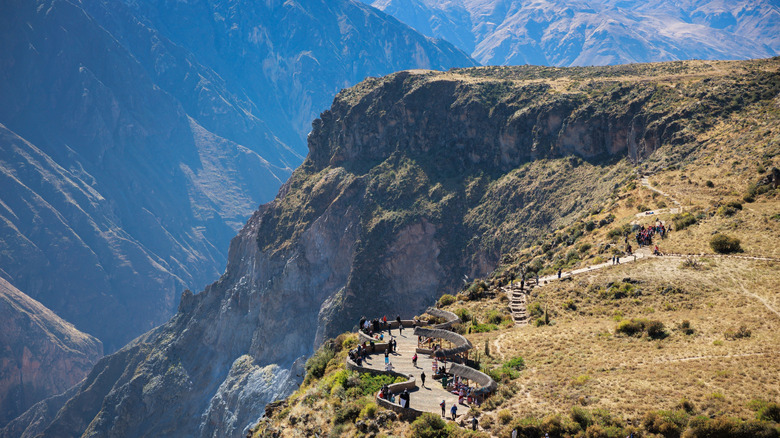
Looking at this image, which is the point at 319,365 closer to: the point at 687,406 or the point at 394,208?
the point at 687,406

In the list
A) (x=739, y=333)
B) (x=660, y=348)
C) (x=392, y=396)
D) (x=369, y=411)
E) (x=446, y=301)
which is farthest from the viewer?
(x=446, y=301)

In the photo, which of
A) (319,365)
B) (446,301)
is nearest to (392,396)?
(319,365)

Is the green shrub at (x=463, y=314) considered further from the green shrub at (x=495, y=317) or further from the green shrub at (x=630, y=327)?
the green shrub at (x=630, y=327)

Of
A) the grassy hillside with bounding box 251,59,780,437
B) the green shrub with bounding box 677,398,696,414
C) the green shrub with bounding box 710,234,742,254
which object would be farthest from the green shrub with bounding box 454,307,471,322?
the green shrub with bounding box 677,398,696,414

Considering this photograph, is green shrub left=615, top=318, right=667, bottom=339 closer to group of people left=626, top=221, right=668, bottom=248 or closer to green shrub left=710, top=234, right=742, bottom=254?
green shrub left=710, top=234, right=742, bottom=254

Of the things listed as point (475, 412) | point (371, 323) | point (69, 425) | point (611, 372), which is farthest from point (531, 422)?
point (69, 425)

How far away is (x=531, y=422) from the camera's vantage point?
87.8 ft

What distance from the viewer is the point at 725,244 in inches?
1873

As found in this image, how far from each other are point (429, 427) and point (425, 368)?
8539mm

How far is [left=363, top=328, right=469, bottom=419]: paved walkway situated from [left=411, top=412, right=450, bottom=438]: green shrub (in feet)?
5.08

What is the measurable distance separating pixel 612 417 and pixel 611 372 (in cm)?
578

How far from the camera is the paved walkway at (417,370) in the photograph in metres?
30.4

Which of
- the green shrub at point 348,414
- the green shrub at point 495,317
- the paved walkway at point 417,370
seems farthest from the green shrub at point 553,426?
the green shrub at point 495,317

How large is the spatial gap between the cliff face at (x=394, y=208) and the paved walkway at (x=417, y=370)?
54.0 meters
